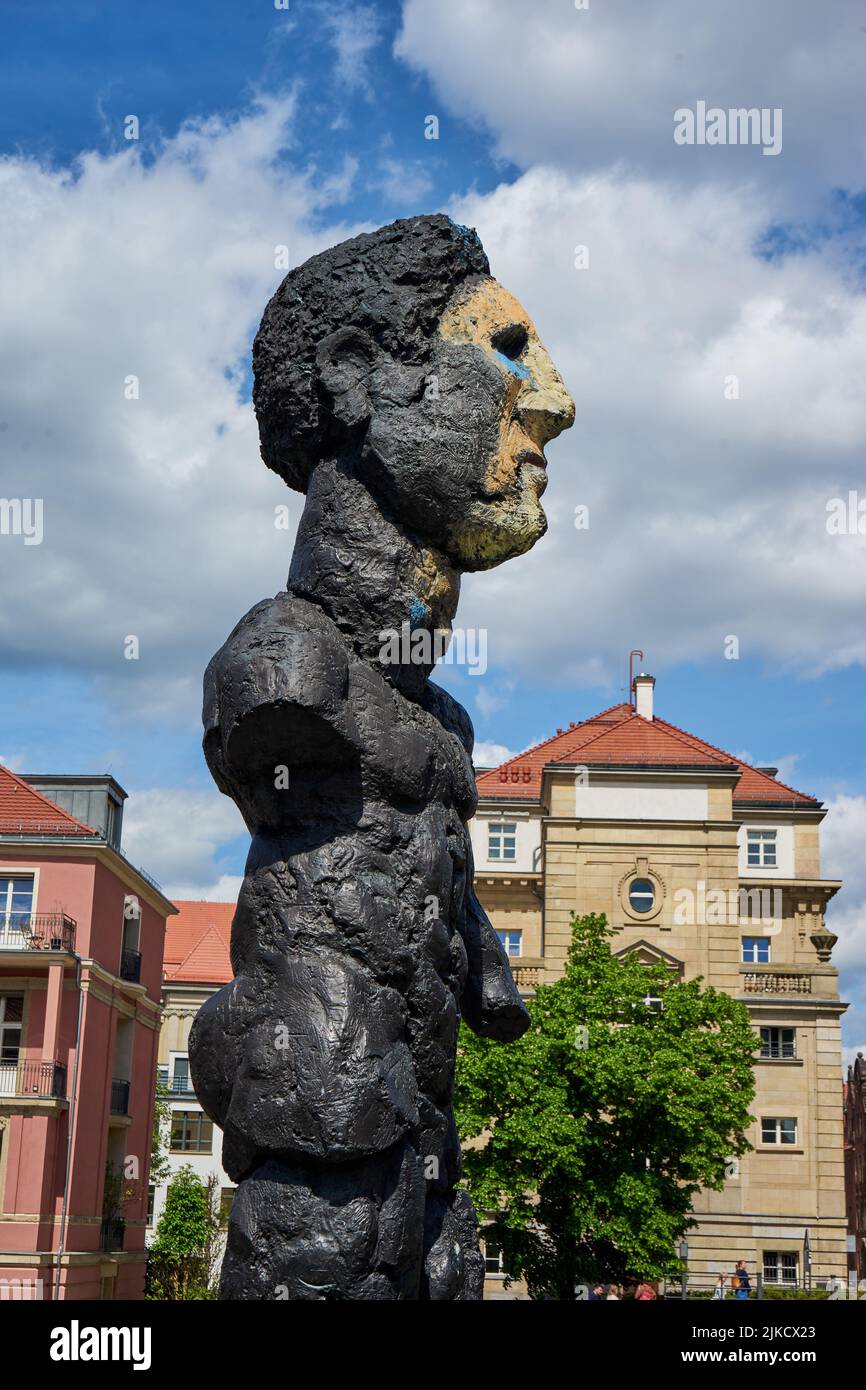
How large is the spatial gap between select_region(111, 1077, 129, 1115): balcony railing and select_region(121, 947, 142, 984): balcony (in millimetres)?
2256

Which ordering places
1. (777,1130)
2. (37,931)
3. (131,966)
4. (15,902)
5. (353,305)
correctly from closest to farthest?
(353,305)
(37,931)
(15,902)
(131,966)
(777,1130)

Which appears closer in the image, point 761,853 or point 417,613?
point 417,613

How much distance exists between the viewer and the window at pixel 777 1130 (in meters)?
37.8

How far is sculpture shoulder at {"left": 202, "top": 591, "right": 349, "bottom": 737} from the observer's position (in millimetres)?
4102

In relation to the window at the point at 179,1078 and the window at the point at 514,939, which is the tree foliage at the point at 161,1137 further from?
the window at the point at 514,939

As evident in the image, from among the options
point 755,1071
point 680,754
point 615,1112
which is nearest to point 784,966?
point 755,1071

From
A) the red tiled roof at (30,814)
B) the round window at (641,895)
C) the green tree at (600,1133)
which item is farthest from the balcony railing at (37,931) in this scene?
the round window at (641,895)

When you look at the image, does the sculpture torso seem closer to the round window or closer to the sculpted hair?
the sculpted hair

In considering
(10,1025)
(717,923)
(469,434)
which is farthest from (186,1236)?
(469,434)

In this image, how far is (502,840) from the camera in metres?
43.0

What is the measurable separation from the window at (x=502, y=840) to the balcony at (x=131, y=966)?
1280 cm

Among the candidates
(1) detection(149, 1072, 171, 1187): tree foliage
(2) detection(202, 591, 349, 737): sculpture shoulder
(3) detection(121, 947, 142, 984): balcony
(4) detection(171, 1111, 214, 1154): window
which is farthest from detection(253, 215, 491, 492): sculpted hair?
(4) detection(171, 1111, 214, 1154): window

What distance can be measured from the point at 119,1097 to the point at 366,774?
97.5 feet

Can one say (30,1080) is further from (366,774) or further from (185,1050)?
(366,774)
